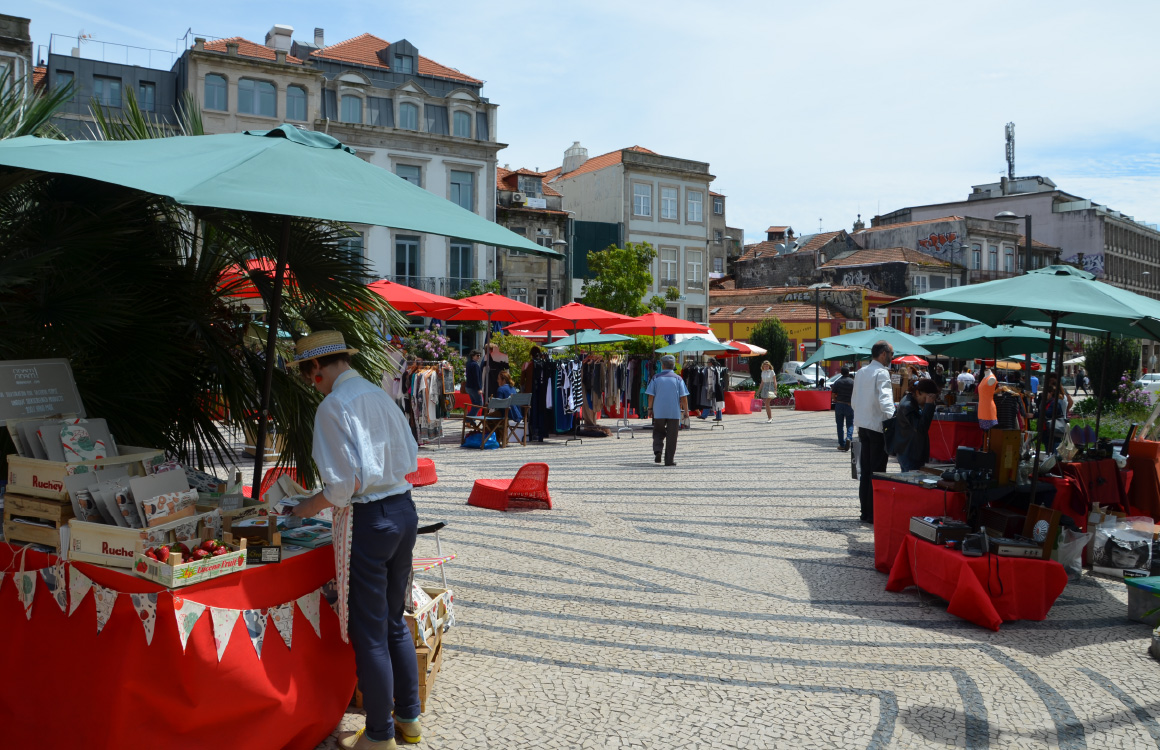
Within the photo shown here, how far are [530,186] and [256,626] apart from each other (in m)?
40.2

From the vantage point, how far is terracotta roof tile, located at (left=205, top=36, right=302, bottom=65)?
107 feet

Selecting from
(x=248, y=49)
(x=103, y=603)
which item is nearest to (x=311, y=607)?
(x=103, y=603)

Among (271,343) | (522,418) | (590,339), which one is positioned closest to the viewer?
(271,343)

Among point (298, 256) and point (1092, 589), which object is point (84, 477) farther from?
point (1092, 589)

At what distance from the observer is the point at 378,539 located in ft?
10.8

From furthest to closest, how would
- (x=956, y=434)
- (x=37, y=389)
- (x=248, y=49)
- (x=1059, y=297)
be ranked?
(x=248, y=49) < (x=956, y=434) < (x=1059, y=297) < (x=37, y=389)

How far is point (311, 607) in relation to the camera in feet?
11.4

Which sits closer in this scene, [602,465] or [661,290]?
[602,465]

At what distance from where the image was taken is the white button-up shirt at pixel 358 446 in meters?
3.21

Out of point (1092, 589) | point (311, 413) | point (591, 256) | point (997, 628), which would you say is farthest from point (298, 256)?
point (591, 256)

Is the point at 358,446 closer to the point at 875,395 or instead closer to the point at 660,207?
the point at 875,395

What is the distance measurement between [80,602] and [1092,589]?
21.4 feet

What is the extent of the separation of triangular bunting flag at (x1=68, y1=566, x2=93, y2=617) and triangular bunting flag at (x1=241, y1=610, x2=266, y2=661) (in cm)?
61

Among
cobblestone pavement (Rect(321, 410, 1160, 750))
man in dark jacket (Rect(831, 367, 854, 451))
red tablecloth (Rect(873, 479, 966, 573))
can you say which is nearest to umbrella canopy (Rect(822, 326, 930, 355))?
man in dark jacket (Rect(831, 367, 854, 451))
